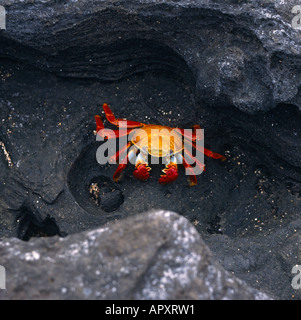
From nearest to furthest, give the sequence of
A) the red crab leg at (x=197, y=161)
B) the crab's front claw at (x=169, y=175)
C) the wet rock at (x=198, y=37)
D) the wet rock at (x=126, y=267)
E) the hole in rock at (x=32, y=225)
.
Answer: the wet rock at (x=126, y=267) → the wet rock at (x=198, y=37) → the hole in rock at (x=32, y=225) → the crab's front claw at (x=169, y=175) → the red crab leg at (x=197, y=161)

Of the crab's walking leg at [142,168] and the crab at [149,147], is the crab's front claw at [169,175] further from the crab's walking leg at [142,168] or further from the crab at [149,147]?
the crab's walking leg at [142,168]

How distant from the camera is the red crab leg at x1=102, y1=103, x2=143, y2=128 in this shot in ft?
11.4

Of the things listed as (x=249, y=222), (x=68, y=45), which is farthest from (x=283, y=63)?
(x=68, y=45)

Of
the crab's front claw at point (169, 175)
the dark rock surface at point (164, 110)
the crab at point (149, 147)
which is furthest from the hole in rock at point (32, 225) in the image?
the crab's front claw at point (169, 175)

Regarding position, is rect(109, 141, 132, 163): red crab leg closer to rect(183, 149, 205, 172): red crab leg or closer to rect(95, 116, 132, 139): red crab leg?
rect(95, 116, 132, 139): red crab leg

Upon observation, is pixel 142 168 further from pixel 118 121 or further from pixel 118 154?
pixel 118 121

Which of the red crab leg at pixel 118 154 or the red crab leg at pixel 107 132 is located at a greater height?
the red crab leg at pixel 107 132

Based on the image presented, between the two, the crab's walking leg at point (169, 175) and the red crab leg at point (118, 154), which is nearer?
the crab's walking leg at point (169, 175)

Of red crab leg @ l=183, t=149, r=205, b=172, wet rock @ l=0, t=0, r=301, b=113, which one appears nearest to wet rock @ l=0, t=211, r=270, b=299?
wet rock @ l=0, t=0, r=301, b=113

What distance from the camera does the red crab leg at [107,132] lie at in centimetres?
350

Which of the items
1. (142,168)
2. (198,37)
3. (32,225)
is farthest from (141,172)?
(198,37)

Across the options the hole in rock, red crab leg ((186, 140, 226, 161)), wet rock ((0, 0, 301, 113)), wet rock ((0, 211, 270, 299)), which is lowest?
the hole in rock

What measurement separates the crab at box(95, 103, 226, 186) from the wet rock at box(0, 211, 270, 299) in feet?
5.03
